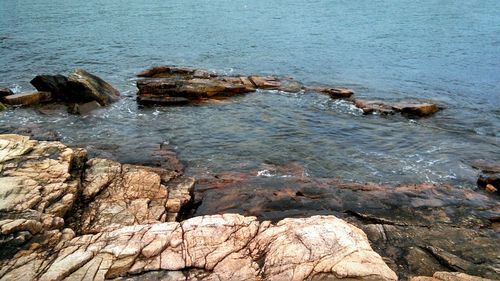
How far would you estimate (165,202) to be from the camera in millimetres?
13281

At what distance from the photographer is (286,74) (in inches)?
1357

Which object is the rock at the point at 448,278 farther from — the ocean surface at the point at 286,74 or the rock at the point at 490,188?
the rock at the point at 490,188

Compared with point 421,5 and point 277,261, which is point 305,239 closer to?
point 277,261

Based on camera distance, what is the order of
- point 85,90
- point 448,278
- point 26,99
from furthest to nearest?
point 85,90 → point 26,99 → point 448,278

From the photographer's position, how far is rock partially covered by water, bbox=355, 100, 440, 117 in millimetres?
25500

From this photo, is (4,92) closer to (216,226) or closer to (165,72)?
(165,72)

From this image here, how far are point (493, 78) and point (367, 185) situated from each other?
83.6 feet

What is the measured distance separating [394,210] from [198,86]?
17.8 metres

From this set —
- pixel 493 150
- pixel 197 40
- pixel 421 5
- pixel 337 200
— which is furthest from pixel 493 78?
pixel 421 5

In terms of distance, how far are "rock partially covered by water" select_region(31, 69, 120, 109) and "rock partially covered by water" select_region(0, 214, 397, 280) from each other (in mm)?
17295

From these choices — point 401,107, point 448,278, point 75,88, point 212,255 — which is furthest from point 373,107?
point 75,88

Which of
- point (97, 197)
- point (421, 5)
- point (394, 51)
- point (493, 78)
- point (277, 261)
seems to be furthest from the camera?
point (421, 5)

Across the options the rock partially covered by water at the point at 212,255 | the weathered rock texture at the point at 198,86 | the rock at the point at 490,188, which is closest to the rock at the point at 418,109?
the weathered rock texture at the point at 198,86

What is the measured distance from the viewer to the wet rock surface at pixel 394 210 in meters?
11.1
